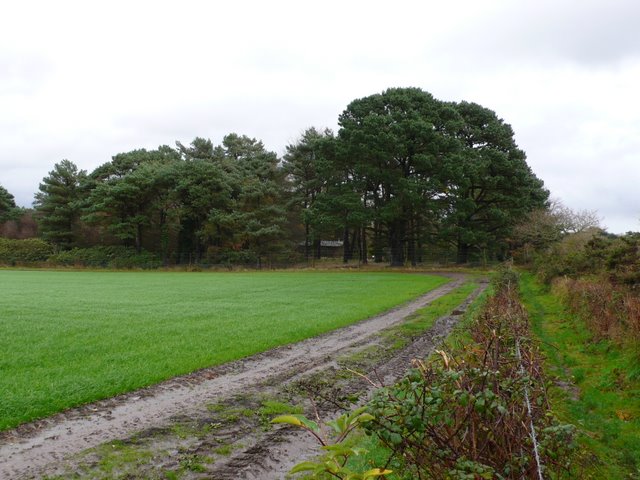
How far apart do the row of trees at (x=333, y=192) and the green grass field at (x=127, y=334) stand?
2228 centimetres

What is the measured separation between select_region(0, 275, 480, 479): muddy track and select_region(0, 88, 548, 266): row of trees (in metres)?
31.7

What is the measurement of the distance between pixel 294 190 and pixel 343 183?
42.1 feet

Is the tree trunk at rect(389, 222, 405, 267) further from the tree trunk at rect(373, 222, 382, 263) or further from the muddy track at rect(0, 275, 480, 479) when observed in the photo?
the muddy track at rect(0, 275, 480, 479)

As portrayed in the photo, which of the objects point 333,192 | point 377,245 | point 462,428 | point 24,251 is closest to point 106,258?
point 24,251

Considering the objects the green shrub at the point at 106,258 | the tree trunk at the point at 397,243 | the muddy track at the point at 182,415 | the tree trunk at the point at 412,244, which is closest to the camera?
the muddy track at the point at 182,415

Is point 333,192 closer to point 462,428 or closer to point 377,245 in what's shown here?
point 377,245

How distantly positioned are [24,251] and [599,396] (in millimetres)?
64810

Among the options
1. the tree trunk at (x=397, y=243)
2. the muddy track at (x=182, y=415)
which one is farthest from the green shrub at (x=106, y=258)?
the muddy track at (x=182, y=415)

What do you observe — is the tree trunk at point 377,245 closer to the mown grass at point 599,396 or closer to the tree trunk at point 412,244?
the tree trunk at point 412,244

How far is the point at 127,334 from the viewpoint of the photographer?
10930 millimetres

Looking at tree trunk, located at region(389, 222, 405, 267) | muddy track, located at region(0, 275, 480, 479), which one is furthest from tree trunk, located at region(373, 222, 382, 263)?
muddy track, located at region(0, 275, 480, 479)

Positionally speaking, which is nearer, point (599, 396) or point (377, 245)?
point (599, 396)

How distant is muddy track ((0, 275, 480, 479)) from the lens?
14.5 ft

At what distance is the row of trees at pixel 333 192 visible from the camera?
40406 mm
